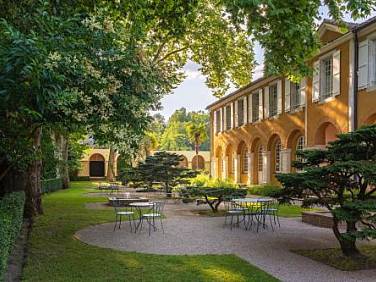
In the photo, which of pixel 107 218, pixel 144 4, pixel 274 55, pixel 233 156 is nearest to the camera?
pixel 274 55

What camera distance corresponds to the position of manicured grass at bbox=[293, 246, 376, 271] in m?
7.70

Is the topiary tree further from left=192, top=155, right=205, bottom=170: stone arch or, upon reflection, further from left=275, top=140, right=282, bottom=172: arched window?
left=192, top=155, right=205, bottom=170: stone arch

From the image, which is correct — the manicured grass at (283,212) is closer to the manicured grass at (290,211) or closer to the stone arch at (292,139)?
the manicured grass at (290,211)

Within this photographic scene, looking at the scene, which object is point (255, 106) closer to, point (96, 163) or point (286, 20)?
point (286, 20)

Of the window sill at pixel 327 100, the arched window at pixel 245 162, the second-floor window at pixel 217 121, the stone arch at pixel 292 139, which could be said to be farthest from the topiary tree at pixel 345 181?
the second-floor window at pixel 217 121

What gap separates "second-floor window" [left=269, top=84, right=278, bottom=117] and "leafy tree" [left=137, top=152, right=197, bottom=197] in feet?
25.2

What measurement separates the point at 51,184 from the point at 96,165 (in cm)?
2388

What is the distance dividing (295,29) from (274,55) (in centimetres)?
122

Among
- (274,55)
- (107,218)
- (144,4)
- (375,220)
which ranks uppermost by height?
(144,4)

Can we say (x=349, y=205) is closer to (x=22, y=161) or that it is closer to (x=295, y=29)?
(x=295, y=29)

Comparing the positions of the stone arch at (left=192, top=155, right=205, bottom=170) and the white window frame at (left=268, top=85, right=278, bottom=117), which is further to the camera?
the stone arch at (left=192, top=155, right=205, bottom=170)

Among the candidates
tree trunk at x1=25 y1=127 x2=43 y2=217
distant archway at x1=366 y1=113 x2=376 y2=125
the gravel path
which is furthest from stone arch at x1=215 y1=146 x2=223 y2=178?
the gravel path

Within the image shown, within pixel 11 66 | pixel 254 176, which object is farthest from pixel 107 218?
pixel 254 176

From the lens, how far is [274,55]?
8922 mm
